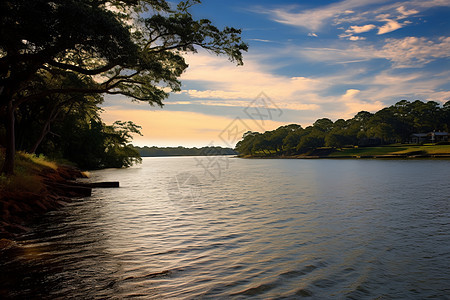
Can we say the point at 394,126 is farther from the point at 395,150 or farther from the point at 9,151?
the point at 9,151

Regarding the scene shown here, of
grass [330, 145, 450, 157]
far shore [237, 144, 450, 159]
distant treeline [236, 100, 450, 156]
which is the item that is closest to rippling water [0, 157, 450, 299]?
far shore [237, 144, 450, 159]

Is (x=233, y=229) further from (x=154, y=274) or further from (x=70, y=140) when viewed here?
(x=70, y=140)

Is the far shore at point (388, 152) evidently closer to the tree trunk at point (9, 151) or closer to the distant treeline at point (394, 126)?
the distant treeline at point (394, 126)

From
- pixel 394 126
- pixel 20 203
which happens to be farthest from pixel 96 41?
pixel 394 126

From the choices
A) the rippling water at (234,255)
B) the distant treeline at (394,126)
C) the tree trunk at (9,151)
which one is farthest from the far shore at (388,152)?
the tree trunk at (9,151)

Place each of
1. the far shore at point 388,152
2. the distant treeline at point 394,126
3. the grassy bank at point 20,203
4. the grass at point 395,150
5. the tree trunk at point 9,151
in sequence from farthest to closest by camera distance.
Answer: the distant treeline at point 394,126, the grass at point 395,150, the far shore at point 388,152, the tree trunk at point 9,151, the grassy bank at point 20,203

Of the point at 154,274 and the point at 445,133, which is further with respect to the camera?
the point at 445,133

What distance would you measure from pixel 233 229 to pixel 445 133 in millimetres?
145040

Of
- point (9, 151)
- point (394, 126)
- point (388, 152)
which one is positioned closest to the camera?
point (9, 151)

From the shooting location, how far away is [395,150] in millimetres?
114875

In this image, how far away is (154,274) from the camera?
798cm

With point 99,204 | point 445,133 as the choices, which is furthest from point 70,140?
point 445,133

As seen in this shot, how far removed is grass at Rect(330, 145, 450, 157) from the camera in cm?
10006

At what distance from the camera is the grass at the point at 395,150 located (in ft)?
328
